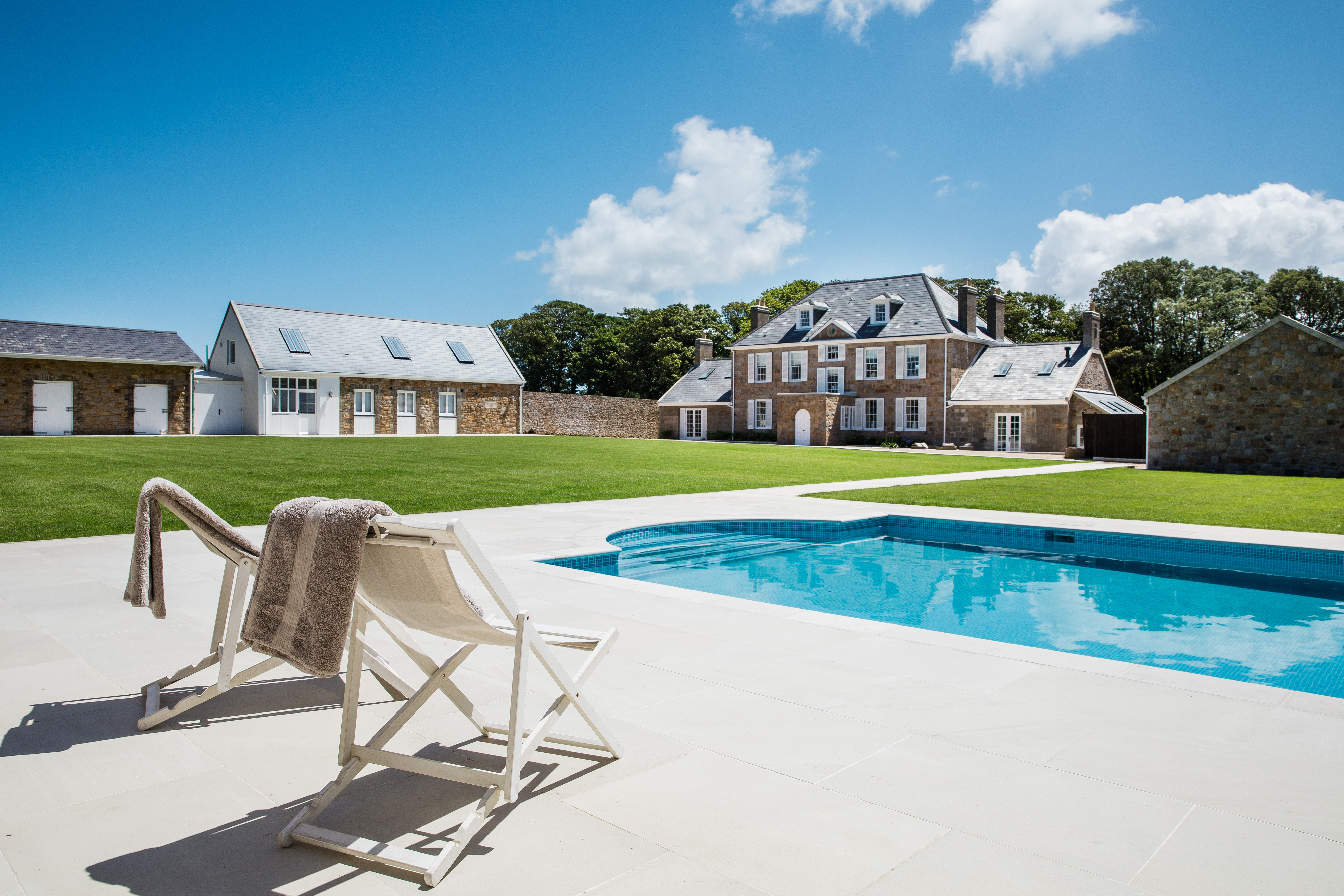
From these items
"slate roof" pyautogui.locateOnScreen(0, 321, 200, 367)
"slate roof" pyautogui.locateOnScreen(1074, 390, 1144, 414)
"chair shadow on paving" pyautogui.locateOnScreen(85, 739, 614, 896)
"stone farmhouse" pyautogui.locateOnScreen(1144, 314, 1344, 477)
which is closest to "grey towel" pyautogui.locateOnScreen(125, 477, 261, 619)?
"chair shadow on paving" pyautogui.locateOnScreen(85, 739, 614, 896)

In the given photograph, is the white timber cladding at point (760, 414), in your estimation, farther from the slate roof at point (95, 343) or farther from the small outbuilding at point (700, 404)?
the slate roof at point (95, 343)

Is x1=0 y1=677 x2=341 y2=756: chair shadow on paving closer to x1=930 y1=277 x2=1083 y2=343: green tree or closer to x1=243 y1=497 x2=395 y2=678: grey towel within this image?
x1=243 y1=497 x2=395 y2=678: grey towel

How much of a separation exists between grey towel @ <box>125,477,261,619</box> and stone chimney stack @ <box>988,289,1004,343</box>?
39.8 m

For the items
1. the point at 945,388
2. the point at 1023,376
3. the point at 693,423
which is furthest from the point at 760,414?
the point at 1023,376

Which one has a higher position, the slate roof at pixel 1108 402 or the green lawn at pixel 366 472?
the slate roof at pixel 1108 402

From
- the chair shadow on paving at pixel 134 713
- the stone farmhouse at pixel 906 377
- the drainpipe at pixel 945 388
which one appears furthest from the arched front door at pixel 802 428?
the chair shadow on paving at pixel 134 713

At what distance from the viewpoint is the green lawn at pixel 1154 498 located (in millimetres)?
10570

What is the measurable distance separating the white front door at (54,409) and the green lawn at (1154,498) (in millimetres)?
30427

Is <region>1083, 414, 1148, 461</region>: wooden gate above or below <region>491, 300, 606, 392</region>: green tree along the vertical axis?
below

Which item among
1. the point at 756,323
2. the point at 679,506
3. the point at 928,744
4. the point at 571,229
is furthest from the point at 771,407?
the point at 928,744

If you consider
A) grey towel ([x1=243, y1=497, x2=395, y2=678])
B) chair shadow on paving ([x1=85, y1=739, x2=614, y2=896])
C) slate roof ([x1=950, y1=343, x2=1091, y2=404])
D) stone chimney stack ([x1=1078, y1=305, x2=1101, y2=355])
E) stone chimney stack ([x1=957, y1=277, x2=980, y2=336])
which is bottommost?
chair shadow on paving ([x1=85, y1=739, x2=614, y2=896])

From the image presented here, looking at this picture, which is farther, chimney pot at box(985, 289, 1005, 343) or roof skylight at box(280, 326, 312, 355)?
chimney pot at box(985, 289, 1005, 343)

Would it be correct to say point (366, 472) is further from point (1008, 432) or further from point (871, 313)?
point (871, 313)

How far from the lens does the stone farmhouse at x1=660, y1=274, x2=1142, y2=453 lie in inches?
1300
